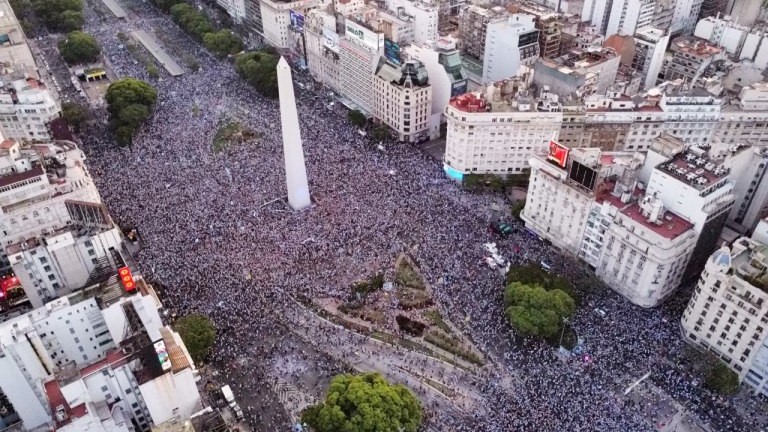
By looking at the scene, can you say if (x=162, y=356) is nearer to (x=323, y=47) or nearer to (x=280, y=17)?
(x=323, y=47)

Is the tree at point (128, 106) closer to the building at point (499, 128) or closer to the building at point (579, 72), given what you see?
the building at point (499, 128)

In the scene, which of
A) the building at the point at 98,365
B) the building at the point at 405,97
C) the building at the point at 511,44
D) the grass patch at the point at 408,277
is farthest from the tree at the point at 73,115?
the building at the point at 511,44

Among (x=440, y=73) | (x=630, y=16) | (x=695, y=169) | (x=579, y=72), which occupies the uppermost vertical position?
(x=695, y=169)

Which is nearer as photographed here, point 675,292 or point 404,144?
point 675,292

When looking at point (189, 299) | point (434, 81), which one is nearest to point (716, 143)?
point (434, 81)

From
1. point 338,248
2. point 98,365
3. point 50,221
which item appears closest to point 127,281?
point 98,365

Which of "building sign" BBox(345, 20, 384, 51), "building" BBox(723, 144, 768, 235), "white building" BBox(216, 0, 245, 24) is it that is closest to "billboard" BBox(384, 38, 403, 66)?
"building sign" BBox(345, 20, 384, 51)

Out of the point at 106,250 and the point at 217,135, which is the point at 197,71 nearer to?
the point at 217,135
